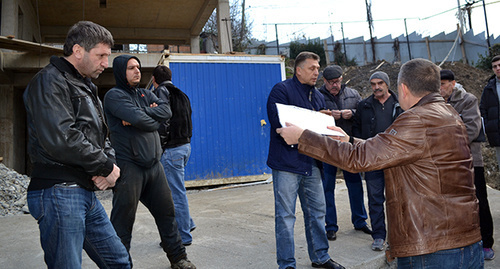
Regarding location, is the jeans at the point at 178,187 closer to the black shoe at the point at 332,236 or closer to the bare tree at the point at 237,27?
the black shoe at the point at 332,236

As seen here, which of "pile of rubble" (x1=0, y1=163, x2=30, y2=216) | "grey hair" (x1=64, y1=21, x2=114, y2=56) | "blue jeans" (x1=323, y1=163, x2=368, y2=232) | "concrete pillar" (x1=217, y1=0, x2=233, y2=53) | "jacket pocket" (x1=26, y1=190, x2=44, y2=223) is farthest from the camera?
"concrete pillar" (x1=217, y1=0, x2=233, y2=53)

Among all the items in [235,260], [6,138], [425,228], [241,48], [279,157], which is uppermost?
[241,48]

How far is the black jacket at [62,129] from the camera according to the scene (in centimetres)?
206

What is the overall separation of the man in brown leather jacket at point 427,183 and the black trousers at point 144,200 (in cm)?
186

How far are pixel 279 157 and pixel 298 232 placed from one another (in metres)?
1.73

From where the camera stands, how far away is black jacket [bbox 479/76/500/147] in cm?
466

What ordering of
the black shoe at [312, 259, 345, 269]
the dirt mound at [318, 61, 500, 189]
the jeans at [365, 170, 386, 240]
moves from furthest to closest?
the dirt mound at [318, 61, 500, 189] < the jeans at [365, 170, 386, 240] < the black shoe at [312, 259, 345, 269]

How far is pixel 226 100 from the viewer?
10.2m

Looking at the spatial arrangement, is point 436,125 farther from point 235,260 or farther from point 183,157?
point 183,157

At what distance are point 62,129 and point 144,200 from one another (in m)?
1.63

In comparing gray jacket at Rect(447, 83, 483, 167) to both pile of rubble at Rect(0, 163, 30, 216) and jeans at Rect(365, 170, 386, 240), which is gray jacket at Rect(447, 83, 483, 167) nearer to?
jeans at Rect(365, 170, 386, 240)

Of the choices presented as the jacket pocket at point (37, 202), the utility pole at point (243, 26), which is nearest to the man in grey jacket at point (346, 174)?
the jacket pocket at point (37, 202)

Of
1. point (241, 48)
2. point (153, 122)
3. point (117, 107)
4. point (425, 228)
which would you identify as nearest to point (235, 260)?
point (153, 122)

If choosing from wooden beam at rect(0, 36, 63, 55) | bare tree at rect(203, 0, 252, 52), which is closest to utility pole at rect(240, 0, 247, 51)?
bare tree at rect(203, 0, 252, 52)
